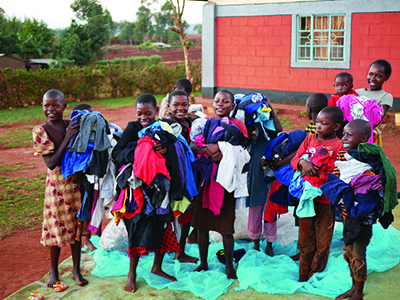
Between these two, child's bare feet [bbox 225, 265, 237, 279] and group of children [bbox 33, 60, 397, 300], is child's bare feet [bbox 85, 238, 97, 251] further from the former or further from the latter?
child's bare feet [bbox 225, 265, 237, 279]

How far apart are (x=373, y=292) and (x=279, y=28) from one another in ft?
38.6

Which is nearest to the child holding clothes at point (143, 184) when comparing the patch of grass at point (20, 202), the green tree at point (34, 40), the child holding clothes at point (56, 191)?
the child holding clothes at point (56, 191)

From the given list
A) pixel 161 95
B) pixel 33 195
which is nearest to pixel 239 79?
pixel 161 95

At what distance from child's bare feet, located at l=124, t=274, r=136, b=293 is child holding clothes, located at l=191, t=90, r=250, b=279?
595 millimetres

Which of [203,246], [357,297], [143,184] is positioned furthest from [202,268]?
[357,297]

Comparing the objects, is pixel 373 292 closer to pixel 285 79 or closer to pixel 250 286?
pixel 250 286

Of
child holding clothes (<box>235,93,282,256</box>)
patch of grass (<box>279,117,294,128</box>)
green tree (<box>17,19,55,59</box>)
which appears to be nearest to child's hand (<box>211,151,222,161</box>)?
child holding clothes (<box>235,93,282,256</box>)

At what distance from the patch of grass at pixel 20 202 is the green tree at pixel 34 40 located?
2389 centimetres

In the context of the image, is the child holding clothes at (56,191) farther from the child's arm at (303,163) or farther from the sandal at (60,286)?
the child's arm at (303,163)

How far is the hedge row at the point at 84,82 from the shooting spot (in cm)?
1605

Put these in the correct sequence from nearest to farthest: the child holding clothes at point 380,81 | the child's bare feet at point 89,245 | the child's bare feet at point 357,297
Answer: the child's bare feet at point 357,297 → the child holding clothes at point 380,81 → the child's bare feet at point 89,245

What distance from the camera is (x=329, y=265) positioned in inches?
151

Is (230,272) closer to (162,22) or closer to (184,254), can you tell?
(184,254)

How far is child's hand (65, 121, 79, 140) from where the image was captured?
12.1 feet
